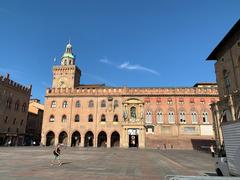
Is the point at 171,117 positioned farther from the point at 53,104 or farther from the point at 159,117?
the point at 53,104

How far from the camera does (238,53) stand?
2238 centimetres

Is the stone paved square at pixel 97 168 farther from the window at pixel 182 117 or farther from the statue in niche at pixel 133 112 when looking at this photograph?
the statue in niche at pixel 133 112

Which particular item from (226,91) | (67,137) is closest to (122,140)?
(67,137)

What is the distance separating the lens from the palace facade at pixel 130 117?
46312 mm

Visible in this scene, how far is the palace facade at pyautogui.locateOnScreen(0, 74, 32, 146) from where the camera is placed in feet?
155

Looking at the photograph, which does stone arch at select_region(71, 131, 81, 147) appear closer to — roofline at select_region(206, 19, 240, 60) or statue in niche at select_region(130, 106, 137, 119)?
statue in niche at select_region(130, 106, 137, 119)

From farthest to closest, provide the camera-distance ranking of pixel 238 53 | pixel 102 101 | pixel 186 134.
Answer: pixel 102 101, pixel 186 134, pixel 238 53

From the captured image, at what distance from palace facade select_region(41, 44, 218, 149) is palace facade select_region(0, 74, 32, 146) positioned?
799cm

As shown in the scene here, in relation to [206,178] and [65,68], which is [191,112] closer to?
[65,68]

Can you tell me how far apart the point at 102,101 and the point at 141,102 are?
9.20m

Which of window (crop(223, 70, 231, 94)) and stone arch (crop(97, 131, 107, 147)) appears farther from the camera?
stone arch (crop(97, 131, 107, 147))

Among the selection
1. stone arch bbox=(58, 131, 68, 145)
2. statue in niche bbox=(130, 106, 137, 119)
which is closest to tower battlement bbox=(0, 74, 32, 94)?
stone arch bbox=(58, 131, 68, 145)

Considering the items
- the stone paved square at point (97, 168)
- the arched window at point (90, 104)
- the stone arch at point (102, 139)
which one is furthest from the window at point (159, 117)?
the stone paved square at point (97, 168)

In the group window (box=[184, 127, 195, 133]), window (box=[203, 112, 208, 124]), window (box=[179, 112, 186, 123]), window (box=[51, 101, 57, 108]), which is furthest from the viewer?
window (box=[51, 101, 57, 108])
